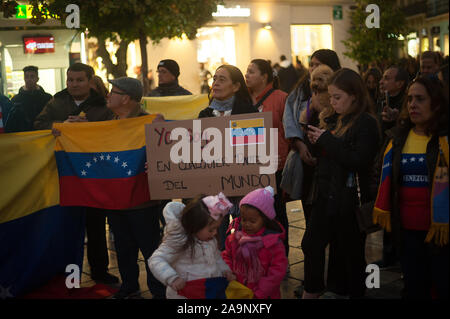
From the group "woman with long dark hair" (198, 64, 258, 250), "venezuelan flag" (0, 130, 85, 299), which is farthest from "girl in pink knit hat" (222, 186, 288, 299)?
"venezuelan flag" (0, 130, 85, 299)

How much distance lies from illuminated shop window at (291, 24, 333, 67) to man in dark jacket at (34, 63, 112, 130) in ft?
72.6

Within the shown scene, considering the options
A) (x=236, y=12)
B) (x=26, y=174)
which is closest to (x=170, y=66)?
(x=26, y=174)

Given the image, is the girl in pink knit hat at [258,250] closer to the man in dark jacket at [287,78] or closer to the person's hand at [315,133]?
the person's hand at [315,133]

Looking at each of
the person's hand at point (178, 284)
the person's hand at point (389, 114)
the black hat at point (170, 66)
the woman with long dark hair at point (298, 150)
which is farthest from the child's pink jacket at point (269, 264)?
the black hat at point (170, 66)

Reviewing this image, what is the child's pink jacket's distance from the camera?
3.74 metres

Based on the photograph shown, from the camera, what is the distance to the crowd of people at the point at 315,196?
3.62 meters

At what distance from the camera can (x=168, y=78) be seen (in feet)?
23.8

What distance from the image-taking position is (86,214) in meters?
5.73

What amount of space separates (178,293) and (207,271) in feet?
0.75

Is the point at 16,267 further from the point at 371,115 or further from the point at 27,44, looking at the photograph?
the point at 27,44

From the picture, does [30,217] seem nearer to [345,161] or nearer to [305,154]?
[305,154]

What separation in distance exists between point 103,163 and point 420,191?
2717mm

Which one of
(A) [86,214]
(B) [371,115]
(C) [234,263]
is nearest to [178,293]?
(C) [234,263]

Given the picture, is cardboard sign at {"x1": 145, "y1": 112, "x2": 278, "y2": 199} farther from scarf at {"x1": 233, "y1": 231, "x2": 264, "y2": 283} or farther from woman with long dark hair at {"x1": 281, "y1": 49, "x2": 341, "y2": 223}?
scarf at {"x1": 233, "y1": 231, "x2": 264, "y2": 283}
